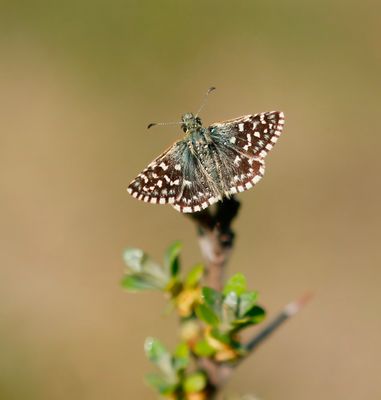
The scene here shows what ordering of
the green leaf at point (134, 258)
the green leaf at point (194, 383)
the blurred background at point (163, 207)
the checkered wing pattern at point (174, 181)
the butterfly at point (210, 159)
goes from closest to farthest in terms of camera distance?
the green leaf at point (194, 383)
the green leaf at point (134, 258)
the checkered wing pattern at point (174, 181)
the butterfly at point (210, 159)
the blurred background at point (163, 207)

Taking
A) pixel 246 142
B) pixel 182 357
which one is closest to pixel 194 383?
pixel 182 357

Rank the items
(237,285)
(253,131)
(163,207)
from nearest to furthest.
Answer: (237,285), (253,131), (163,207)

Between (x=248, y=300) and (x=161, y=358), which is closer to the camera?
(x=248, y=300)

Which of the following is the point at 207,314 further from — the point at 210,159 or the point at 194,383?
the point at 210,159

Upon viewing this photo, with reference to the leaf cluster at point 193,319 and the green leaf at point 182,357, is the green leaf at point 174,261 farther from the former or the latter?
the green leaf at point 182,357

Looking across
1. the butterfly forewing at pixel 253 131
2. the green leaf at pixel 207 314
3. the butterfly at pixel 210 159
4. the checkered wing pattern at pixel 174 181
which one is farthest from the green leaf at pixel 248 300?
the butterfly forewing at pixel 253 131

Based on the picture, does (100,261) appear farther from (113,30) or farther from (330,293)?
(113,30)

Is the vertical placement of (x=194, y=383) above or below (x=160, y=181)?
below

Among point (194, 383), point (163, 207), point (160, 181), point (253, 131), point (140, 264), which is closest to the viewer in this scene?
point (194, 383)
